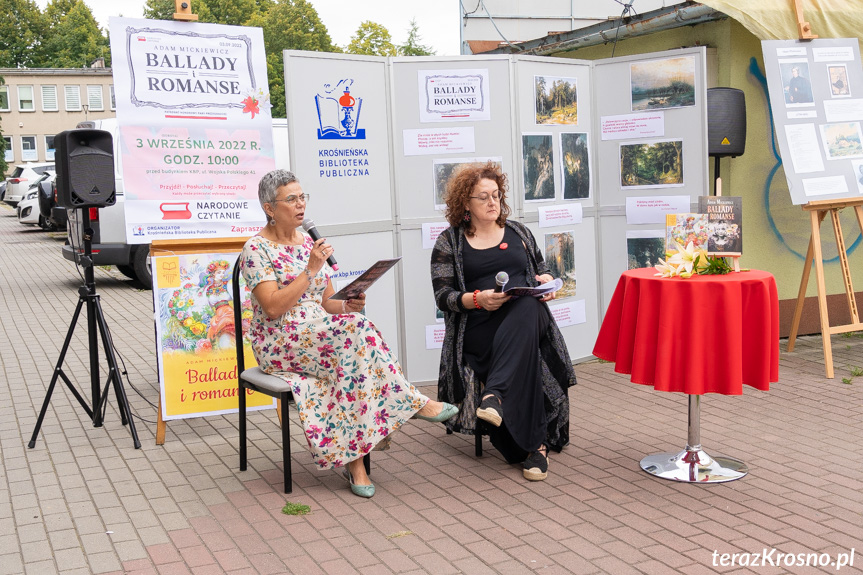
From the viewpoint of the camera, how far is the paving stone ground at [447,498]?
353 cm

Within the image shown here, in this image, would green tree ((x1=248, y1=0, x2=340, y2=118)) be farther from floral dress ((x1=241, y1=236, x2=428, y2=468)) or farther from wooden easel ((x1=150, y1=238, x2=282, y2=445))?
floral dress ((x1=241, y1=236, x2=428, y2=468))

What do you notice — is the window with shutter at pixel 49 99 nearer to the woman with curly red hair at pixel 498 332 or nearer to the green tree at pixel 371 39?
the green tree at pixel 371 39

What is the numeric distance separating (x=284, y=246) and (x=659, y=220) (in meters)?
3.44

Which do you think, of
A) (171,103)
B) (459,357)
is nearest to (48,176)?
(171,103)

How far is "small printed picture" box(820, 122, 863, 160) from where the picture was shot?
6.62 meters

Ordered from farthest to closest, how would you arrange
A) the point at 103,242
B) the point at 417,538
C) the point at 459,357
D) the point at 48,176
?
the point at 48,176 → the point at 103,242 → the point at 459,357 → the point at 417,538

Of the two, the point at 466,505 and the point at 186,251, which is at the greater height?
the point at 186,251

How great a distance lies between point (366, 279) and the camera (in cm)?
433

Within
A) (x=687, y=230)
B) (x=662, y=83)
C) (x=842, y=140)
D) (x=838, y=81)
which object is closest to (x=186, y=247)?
(x=687, y=230)

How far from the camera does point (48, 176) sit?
19.2m

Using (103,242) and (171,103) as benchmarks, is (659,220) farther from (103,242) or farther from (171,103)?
(103,242)

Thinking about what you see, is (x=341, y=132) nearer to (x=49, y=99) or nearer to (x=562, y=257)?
(x=562, y=257)

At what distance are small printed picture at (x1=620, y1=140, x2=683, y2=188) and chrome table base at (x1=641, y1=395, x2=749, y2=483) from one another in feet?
8.62

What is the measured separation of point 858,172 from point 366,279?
4.34m
